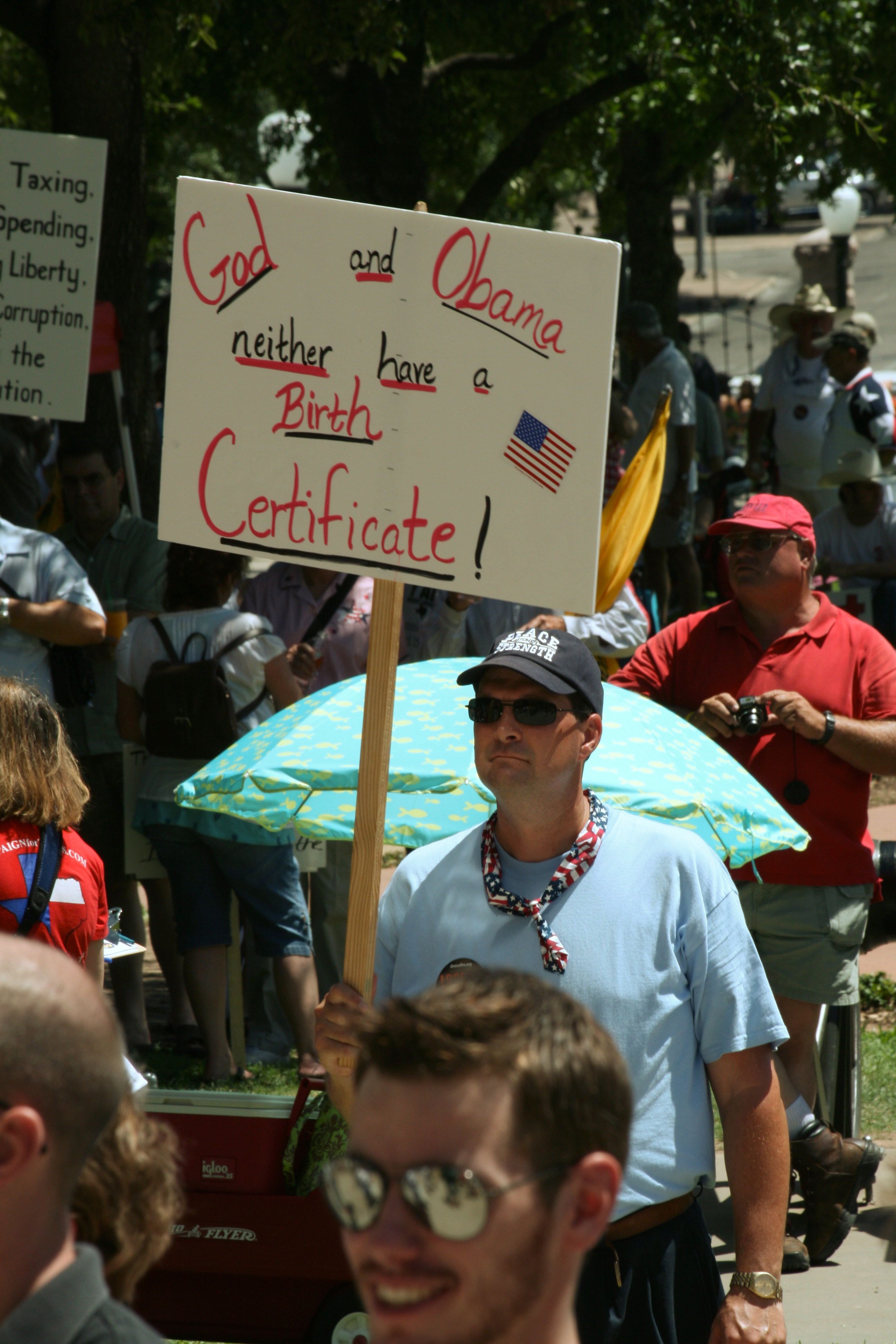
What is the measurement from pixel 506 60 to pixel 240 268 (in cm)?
937

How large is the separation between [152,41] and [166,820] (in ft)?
15.6

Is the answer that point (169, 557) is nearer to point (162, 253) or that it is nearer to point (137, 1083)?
point (137, 1083)

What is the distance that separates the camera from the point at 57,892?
360cm

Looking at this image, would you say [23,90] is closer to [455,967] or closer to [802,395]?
[802,395]

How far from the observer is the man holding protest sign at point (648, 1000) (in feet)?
8.64

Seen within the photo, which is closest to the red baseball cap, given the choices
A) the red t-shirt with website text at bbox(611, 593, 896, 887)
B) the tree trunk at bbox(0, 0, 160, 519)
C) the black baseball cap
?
the red t-shirt with website text at bbox(611, 593, 896, 887)

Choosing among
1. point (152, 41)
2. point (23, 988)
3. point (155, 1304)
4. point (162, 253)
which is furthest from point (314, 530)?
point (162, 253)

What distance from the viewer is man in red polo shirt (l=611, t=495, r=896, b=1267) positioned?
446 cm

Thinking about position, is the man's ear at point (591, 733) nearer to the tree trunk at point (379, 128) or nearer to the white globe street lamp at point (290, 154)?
the tree trunk at point (379, 128)

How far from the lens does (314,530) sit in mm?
2727

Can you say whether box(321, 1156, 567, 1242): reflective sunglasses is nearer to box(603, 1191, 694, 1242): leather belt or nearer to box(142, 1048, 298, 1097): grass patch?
box(603, 1191, 694, 1242): leather belt

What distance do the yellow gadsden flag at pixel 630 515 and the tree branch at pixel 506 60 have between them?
4.32m

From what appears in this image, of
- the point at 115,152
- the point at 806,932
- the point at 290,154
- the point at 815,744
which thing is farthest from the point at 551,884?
the point at 290,154

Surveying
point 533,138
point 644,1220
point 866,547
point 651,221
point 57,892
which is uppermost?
point 651,221
